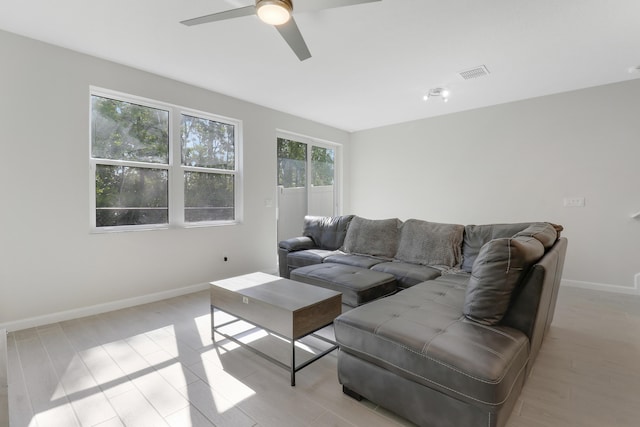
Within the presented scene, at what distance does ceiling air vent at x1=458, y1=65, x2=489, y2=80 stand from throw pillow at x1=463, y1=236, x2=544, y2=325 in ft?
7.68

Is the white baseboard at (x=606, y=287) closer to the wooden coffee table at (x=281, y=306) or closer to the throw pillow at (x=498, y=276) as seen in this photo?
the throw pillow at (x=498, y=276)

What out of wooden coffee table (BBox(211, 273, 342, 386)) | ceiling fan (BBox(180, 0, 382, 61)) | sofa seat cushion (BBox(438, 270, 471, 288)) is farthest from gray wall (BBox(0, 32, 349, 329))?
sofa seat cushion (BBox(438, 270, 471, 288))

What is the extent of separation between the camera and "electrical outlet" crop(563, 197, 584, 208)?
378cm

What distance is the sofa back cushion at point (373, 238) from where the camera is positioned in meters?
3.49

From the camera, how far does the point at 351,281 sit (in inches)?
102

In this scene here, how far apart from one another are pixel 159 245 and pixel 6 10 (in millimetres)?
2297

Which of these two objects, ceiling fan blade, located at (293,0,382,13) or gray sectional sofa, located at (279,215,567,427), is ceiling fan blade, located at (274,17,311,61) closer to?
ceiling fan blade, located at (293,0,382,13)

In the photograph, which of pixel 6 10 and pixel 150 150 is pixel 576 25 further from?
pixel 6 10

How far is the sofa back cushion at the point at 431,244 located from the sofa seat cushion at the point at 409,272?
14 cm

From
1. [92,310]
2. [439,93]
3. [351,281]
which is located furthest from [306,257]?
[439,93]

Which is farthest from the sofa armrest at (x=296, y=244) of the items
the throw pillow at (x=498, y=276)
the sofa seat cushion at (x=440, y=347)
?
the throw pillow at (x=498, y=276)

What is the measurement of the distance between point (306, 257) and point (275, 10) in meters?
2.52

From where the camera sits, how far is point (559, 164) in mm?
3902

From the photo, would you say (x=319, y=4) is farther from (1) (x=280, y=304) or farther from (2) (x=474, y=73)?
(2) (x=474, y=73)
